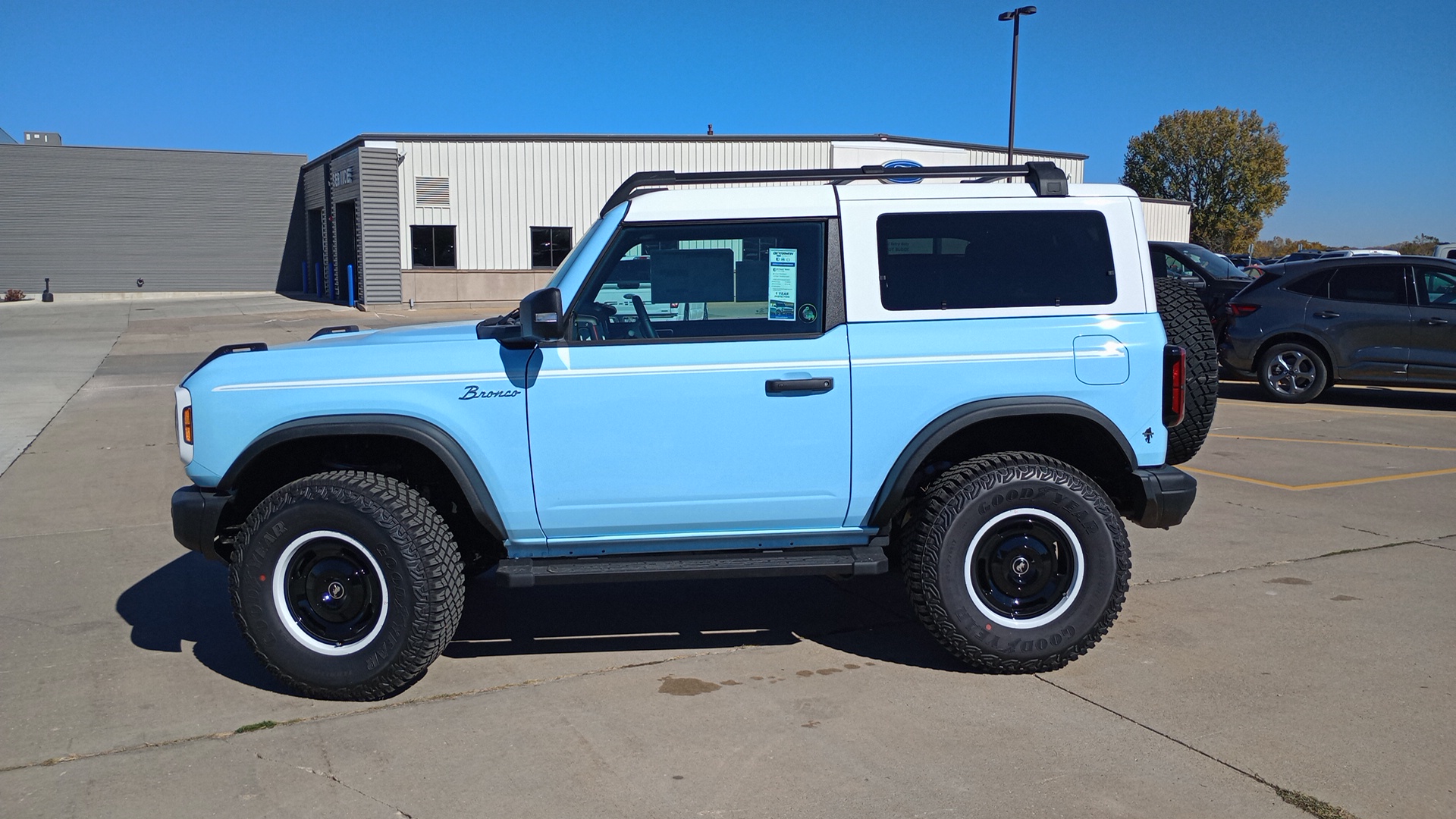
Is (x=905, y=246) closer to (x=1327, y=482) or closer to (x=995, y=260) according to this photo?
(x=995, y=260)

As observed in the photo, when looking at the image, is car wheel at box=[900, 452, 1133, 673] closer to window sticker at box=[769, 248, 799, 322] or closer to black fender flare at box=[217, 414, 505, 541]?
window sticker at box=[769, 248, 799, 322]

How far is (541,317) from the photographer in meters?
4.23

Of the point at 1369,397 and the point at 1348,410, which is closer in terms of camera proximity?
the point at 1348,410

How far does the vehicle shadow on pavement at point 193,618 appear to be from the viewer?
4793 mm

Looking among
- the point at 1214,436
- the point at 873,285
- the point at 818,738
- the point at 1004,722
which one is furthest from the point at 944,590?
the point at 1214,436

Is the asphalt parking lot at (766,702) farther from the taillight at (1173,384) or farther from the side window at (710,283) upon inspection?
the side window at (710,283)

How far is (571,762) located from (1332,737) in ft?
8.82

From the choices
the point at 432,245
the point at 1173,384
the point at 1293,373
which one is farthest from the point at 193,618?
the point at 432,245

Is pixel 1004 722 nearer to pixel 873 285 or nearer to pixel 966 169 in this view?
pixel 873 285

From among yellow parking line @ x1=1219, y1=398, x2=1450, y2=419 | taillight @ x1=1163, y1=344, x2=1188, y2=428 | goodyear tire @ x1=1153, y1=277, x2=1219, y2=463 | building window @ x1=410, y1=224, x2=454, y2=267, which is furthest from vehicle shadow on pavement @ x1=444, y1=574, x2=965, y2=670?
building window @ x1=410, y1=224, x2=454, y2=267

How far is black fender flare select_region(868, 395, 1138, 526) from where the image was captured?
444 centimetres

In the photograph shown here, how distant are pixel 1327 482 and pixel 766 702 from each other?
597cm

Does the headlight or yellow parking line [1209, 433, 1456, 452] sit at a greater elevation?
the headlight

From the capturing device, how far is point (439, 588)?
171 inches
